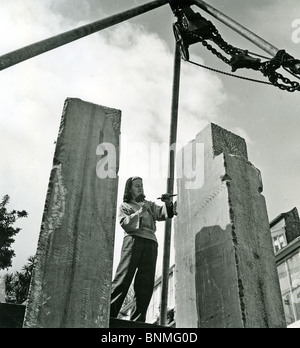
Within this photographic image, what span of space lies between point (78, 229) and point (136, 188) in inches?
112

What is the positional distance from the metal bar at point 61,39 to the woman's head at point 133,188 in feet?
5.86

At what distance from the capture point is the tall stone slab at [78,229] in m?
1.72

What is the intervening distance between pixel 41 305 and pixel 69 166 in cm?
69

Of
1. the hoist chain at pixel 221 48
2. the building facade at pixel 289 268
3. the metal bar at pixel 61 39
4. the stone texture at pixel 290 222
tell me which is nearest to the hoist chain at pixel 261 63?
the hoist chain at pixel 221 48

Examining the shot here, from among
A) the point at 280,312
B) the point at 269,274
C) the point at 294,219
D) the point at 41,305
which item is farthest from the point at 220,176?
the point at 294,219

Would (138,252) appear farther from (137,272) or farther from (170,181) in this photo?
(170,181)

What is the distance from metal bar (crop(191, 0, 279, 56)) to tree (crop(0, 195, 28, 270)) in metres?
17.7

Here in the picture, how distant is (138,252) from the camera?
4352 millimetres

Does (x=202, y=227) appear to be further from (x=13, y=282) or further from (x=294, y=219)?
(x=13, y=282)

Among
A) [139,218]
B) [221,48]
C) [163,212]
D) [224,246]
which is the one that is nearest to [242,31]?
[221,48]

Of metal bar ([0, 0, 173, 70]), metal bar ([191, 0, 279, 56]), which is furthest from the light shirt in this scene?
metal bar ([191, 0, 279, 56])

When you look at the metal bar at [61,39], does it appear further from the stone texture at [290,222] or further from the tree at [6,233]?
the tree at [6,233]

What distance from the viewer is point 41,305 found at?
1.68 metres

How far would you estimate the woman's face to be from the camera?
4.72 metres
